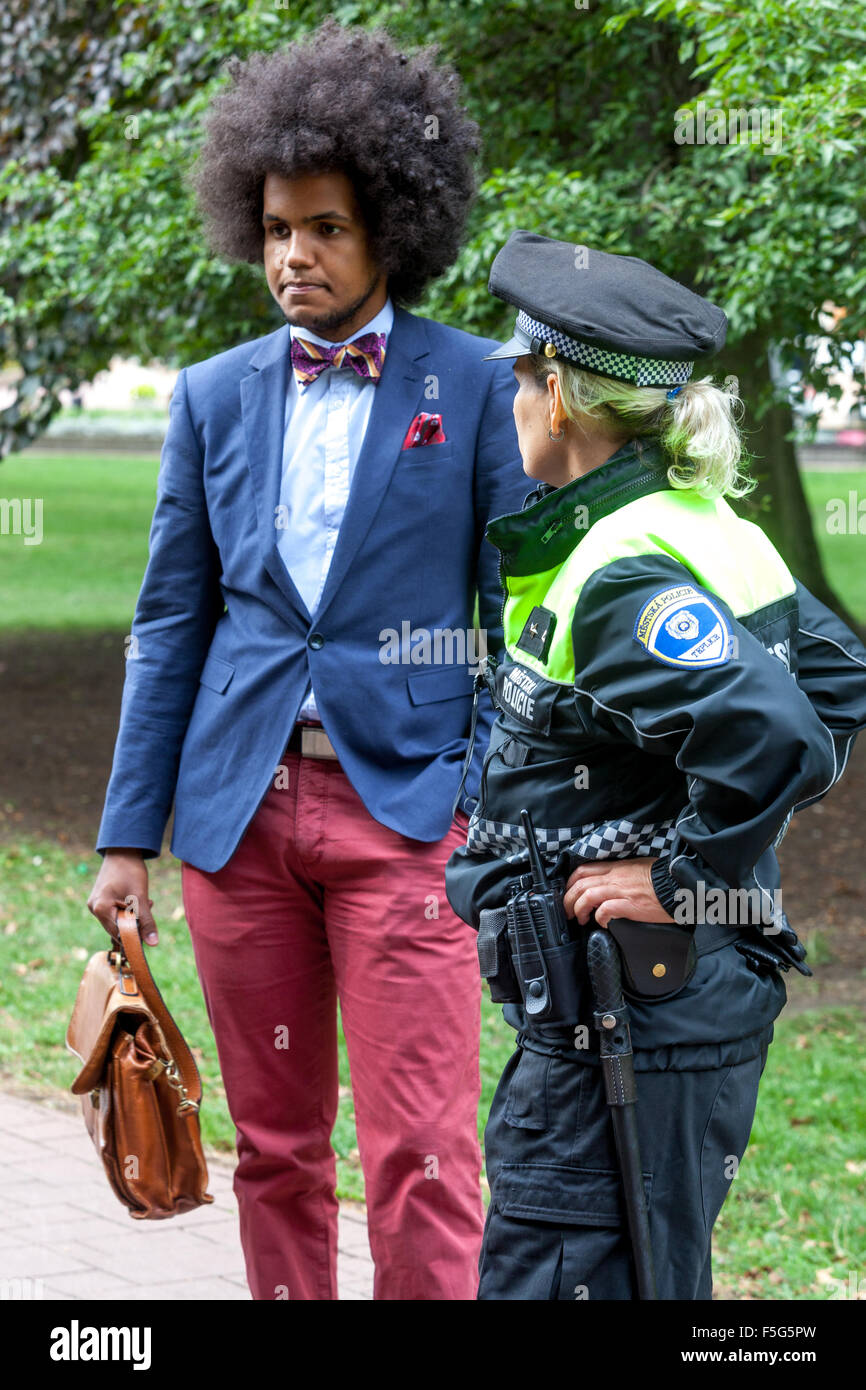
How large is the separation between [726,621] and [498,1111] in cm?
79

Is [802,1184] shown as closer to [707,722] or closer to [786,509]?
[707,722]

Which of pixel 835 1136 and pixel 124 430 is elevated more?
pixel 124 430

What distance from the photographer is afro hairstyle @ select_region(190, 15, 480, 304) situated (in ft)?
9.78

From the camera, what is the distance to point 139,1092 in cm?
293

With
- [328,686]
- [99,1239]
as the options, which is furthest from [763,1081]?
[328,686]

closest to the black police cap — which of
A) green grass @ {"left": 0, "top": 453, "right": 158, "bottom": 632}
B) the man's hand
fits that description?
the man's hand

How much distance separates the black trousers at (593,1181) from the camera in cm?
219

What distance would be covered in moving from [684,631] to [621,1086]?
0.61 meters

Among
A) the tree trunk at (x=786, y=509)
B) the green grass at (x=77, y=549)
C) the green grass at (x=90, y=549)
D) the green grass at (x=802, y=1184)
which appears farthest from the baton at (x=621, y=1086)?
the green grass at (x=77, y=549)

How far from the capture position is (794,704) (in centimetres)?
206

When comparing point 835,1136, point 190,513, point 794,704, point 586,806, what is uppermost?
point 190,513

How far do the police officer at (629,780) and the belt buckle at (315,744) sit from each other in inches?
23.6

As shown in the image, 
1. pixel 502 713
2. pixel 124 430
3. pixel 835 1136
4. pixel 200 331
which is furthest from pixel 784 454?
pixel 124 430
